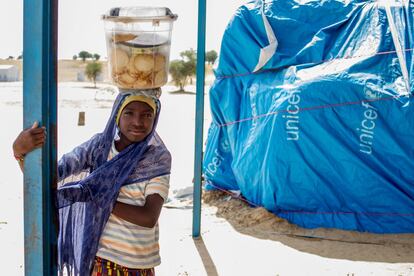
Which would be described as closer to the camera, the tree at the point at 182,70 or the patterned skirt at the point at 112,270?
the patterned skirt at the point at 112,270

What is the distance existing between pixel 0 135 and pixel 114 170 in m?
10.7

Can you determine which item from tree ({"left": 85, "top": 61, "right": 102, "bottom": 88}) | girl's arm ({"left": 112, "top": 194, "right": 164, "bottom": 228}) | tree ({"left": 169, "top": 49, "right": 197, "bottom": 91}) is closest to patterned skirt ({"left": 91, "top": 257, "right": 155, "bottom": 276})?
girl's arm ({"left": 112, "top": 194, "right": 164, "bottom": 228})

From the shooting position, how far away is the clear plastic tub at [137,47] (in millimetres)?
2703

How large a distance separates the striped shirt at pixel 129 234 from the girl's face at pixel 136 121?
7.7 inches

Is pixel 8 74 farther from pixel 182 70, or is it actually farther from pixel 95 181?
pixel 95 181

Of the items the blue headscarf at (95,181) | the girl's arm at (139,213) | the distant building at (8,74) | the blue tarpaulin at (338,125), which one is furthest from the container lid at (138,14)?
the distant building at (8,74)

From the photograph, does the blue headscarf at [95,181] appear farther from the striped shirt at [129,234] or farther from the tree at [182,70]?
the tree at [182,70]

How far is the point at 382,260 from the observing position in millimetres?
4871

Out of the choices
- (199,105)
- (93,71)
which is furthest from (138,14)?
(93,71)

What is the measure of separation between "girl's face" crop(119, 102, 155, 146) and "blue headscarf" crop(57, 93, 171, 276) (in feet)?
0.10

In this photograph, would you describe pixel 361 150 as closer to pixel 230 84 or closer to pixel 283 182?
pixel 283 182

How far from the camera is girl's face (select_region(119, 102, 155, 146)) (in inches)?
96.7

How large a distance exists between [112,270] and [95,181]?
41 cm

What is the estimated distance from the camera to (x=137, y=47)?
2707mm
